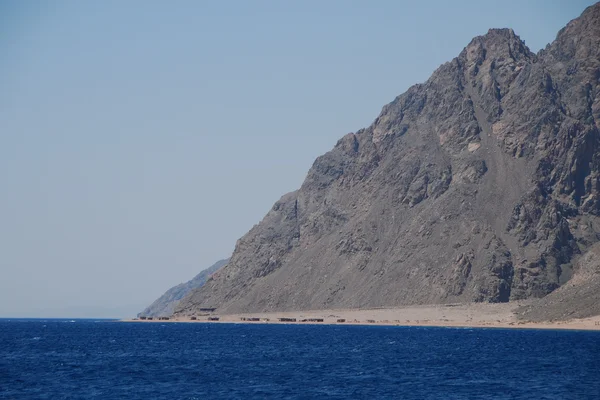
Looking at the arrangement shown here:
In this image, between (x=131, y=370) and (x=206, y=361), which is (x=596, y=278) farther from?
(x=131, y=370)

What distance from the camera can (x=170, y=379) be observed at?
8569cm

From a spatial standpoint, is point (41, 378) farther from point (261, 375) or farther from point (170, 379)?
point (261, 375)

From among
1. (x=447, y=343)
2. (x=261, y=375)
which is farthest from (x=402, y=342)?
(x=261, y=375)

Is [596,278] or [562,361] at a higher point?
[596,278]

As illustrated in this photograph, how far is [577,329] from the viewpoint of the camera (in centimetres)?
16325

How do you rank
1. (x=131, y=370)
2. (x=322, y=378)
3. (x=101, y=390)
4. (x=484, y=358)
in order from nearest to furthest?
(x=101, y=390) < (x=322, y=378) < (x=131, y=370) < (x=484, y=358)

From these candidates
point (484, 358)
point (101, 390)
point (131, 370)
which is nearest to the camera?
point (101, 390)

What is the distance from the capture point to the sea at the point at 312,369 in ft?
245

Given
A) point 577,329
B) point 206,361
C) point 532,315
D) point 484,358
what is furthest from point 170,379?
point 532,315

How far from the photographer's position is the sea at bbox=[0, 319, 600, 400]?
7462 centimetres

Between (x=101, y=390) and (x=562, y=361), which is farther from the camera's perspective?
(x=562, y=361)

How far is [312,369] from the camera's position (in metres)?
95.1

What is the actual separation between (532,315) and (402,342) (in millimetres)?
52188

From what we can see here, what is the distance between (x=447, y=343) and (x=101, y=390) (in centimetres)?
7259
